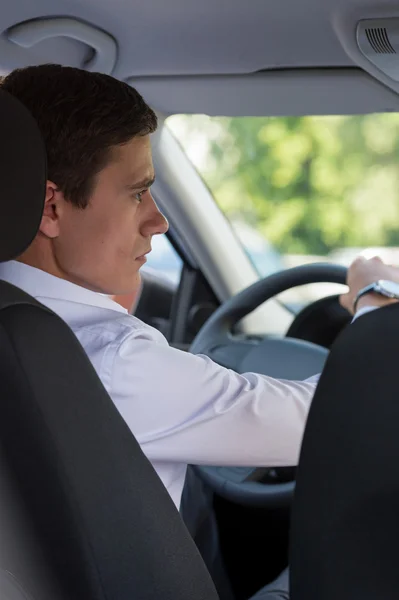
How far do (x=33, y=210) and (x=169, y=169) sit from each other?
60.7 inches

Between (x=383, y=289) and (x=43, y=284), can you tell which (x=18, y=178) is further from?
(x=383, y=289)

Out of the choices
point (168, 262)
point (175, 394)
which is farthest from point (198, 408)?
point (168, 262)

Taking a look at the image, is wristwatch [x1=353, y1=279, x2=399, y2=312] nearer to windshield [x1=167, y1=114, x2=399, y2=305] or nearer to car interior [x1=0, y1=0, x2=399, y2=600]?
car interior [x1=0, y1=0, x2=399, y2=600]

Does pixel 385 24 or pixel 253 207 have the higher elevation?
pixel 385 24

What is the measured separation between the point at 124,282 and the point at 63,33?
64cm

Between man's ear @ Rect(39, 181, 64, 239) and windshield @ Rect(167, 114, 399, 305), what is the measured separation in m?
9.26

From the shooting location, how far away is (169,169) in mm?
2881

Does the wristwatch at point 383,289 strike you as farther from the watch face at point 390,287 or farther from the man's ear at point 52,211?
the man's ear at point 52,211

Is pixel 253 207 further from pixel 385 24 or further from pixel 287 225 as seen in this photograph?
pixel 385 24

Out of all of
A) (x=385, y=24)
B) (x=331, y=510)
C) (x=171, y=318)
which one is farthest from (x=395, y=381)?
(x=171, y=318)

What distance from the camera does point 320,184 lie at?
460 inches

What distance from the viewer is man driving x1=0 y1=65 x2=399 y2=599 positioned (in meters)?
1.48

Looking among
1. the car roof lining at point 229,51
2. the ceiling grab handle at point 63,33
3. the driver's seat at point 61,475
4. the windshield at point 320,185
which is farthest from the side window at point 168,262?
the windshield at point 320,185

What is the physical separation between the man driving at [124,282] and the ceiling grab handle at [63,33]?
1.26ft
